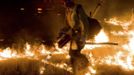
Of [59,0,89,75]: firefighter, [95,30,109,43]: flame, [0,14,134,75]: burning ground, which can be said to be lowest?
[0,14,134,75]: burning ground

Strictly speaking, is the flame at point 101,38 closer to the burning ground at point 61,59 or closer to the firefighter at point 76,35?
the burning ground at point 61,59

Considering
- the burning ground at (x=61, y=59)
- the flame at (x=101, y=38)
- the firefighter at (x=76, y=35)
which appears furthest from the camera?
the flame at (x=101, y=38)

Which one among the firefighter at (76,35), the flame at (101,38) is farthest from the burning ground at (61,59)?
the firefighter at (76,35)

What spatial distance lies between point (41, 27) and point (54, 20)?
153 cm

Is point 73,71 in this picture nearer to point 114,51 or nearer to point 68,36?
point 68,36

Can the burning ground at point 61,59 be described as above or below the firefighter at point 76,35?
below

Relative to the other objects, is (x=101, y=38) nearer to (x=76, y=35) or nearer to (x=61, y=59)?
(x=61, y=59)

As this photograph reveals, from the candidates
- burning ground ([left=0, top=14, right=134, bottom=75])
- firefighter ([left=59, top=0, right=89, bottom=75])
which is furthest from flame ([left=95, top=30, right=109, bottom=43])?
firefighter ([left=59, top=0, right=89, bottom=75])

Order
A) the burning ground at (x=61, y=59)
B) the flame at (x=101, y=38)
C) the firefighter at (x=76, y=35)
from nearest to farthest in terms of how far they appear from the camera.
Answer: the firefighter at (x=76, y=35) → the burning ground at (x=61, y=59) → the flame at (x=101, y=38)

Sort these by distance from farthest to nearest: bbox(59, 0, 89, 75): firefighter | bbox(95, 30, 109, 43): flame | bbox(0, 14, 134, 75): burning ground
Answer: bbox(95, 30, 109, 43): flame → bbox(0, 14, 134, 75): burning ground → bbox(59, 0, 89, 75): firefighter

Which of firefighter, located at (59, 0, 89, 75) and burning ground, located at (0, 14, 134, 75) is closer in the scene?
firefighter, located at (59, 0, 89, 75)

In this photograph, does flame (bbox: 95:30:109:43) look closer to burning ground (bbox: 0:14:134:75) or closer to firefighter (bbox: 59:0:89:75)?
burning ground (bbox: 0:14:134:75)

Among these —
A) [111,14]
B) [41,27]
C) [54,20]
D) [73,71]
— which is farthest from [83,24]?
[111,14]

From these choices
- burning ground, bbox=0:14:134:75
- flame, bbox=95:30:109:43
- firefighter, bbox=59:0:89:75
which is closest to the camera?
firefighter, bbox=59:0:89:75
